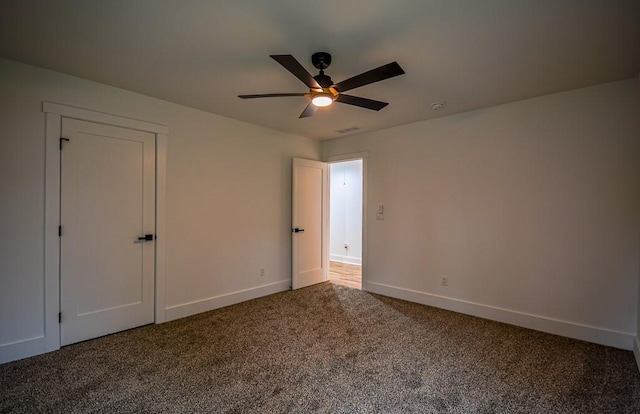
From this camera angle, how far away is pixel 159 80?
9.43ft

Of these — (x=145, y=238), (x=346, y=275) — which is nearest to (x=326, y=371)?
(x=145, y=238)

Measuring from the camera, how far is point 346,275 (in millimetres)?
5832

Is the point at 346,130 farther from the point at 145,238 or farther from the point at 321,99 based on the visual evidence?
the point at 145,238

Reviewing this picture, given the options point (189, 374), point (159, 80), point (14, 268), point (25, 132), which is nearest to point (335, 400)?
point (189, 374)

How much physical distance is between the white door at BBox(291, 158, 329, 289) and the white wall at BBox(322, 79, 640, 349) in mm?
1162

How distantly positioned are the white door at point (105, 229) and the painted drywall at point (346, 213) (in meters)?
4.11

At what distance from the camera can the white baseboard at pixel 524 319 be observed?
2850 mm

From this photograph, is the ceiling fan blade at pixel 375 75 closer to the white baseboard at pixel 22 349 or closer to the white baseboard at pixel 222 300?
the white baseboard at pixel 222 300

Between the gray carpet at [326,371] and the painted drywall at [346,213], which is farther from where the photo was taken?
the painted drywall at [346,213]

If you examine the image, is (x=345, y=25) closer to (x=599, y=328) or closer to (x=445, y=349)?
(x=445, y=349)

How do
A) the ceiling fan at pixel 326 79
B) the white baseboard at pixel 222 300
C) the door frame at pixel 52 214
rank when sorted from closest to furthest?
the ceiling fan at pixel 326 79
the door frame at pixel 52 214
the white baseboard at pixel 222 300

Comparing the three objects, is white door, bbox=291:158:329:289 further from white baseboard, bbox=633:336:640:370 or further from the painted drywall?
white baseboard, bbox=633:336:640:370

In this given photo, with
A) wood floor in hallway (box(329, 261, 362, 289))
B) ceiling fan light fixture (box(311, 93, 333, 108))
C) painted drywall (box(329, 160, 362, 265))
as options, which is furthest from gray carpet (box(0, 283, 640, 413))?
painted drywall (box(329, 160, 362, 265))

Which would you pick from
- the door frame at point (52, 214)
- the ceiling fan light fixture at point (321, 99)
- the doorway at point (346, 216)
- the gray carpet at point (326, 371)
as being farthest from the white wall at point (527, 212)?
the door frame at point (52, 214)
